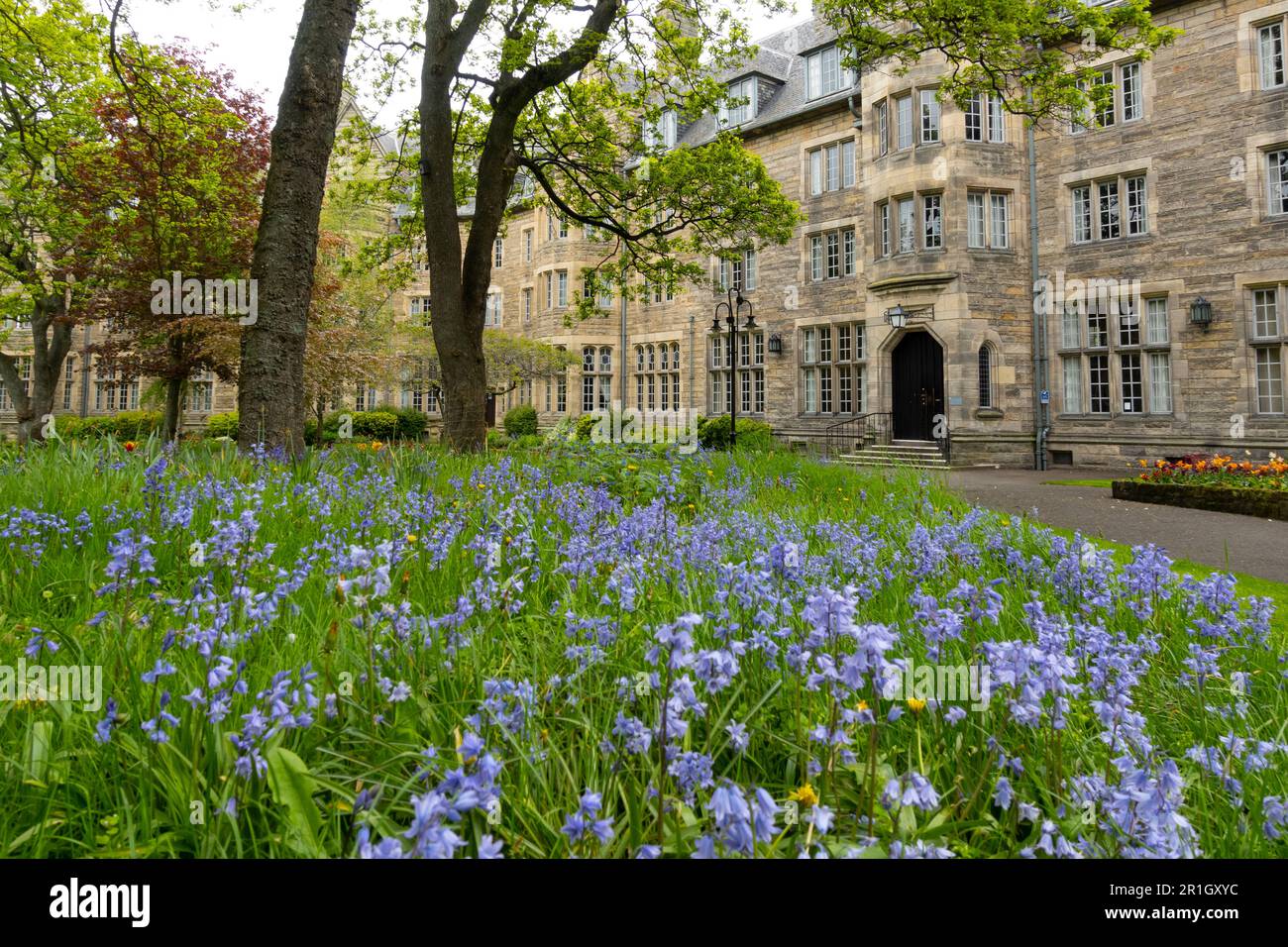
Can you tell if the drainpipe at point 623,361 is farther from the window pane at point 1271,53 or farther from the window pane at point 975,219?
the window pane at point 1271,53

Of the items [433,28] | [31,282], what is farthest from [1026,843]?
[31,282]

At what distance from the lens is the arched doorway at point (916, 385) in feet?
68.0

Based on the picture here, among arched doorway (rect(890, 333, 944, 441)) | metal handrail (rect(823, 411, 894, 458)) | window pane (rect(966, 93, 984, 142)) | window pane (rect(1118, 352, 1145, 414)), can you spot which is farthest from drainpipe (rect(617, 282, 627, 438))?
window pane (rect(1118, 352, 1145, 414))

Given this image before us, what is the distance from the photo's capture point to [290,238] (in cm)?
647

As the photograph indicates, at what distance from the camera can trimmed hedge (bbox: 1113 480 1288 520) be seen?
29.5 ft

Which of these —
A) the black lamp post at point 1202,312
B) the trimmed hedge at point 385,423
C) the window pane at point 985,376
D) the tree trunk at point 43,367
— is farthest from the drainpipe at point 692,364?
the tree trunk at point 43,367

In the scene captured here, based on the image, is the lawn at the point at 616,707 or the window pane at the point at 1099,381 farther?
the window pane at the point at 1099,381

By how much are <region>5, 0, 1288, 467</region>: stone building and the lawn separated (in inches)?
527

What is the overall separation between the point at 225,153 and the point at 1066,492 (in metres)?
18.1

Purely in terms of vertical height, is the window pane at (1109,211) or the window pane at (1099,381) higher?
the window pane at (1109,211)

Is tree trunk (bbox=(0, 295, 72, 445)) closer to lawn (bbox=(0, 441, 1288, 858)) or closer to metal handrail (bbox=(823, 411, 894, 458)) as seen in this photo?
lawn (bbox=(0, 441, 1288, 858))

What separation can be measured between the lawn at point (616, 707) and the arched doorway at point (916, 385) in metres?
18.1

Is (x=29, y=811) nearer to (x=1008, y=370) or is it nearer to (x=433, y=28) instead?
(x=433, y=28)

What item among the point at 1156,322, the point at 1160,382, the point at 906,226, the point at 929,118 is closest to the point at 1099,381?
the point at 1160,382
